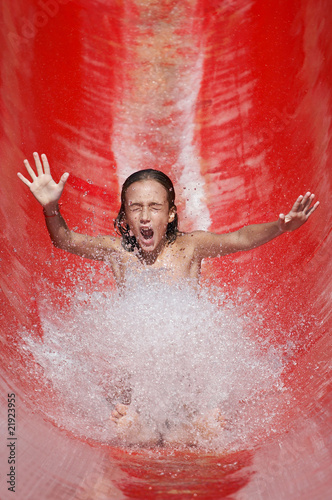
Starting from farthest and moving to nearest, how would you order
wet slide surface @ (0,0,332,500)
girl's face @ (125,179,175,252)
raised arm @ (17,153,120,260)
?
girl's face @ (125,179,175,252) < raised arm @ (17,153,120,260) < wet slide surface @ (0,0,332,500)

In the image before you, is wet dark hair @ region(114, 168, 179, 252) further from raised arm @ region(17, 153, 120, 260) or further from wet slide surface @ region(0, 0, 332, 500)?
wet slide surface @ region(0, 0, 332, 500)

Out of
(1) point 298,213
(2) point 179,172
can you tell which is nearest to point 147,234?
(1) point 298,213

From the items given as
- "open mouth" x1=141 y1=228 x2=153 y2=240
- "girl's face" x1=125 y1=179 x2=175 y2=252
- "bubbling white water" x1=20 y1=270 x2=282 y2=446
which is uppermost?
"girl's face" x1=125 y1=179 x2=175 y2=252

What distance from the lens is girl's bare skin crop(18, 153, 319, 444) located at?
1869mm

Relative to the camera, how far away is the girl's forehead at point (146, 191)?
2078mm

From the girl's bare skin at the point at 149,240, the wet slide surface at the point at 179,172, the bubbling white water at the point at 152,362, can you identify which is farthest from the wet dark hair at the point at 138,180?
the wet slide surface at the point at 179,172

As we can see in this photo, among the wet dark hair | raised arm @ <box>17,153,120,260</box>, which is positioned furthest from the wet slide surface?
the wet dark hair

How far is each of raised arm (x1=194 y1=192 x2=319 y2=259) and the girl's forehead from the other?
0.68 ft

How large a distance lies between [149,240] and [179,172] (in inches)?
48.7

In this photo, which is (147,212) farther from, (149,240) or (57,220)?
(57,220)

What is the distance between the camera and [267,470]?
1.67 metres

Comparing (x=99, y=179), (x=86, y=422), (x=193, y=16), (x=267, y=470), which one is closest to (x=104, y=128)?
(x=99, y=179)

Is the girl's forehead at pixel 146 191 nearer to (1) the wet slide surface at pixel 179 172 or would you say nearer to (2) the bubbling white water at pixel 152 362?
(2) the bubbling white water at pixel 152 362

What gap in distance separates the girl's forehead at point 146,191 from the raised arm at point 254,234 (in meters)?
0.21
